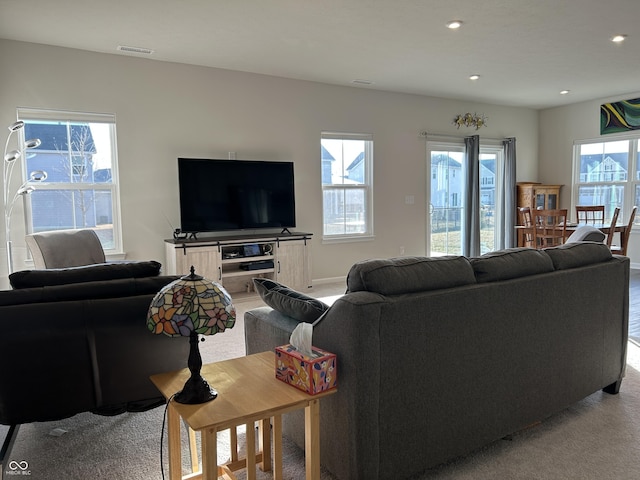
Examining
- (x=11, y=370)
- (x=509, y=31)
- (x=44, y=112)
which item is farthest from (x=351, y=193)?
(x=11, y=370)

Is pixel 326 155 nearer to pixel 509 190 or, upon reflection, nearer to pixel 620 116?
pixel 509 190

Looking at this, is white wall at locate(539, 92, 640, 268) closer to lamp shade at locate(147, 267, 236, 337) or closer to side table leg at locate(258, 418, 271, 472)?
side table leg at locate(258, 418, 271, 472)

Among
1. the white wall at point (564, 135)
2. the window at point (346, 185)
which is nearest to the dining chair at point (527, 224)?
the white wall at point (564, 135)

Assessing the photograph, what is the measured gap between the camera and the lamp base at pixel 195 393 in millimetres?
1535

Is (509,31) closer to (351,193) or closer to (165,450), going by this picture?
(351,193)

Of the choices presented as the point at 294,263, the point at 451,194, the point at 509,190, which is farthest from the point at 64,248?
the point at 509,190

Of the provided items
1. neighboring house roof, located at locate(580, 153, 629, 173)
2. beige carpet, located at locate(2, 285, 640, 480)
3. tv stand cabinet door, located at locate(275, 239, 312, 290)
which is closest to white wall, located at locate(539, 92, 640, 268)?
neighboring house roof, located at locate(580, 153, 629, 173)

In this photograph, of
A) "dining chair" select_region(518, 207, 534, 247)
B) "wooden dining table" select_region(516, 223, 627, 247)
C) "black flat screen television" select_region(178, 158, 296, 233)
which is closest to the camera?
"black flat screen television" select_region(178, 158, 296, 233)

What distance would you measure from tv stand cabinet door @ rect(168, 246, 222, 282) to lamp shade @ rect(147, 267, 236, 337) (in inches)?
130

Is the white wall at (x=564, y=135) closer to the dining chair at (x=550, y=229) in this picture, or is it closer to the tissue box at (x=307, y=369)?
the dining chair at (x=550, y=229)

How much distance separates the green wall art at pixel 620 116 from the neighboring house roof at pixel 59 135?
7382 mm

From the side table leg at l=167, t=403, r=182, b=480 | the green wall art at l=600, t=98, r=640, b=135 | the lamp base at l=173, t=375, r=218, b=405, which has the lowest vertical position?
the side table leg at l=167, t=403, r=182, b=480

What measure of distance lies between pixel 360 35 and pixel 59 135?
122 inches

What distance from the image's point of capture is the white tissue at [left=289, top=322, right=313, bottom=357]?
1.78 meters
